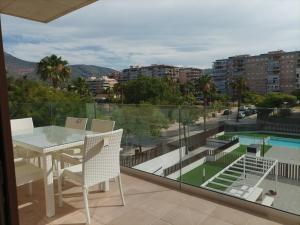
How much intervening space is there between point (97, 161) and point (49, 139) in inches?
29.7

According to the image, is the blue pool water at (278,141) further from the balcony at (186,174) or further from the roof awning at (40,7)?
the roof awning at (40,7)

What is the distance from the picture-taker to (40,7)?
3.25 meters

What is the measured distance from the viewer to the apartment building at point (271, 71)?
50.7 metres

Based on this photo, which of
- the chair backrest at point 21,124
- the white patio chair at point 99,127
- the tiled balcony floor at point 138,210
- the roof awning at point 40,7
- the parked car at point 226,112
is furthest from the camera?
the chair backrest at point 21,124

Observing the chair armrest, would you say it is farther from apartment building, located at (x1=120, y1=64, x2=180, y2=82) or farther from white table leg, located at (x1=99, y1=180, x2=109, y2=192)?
apartment building, located at (x1=120, y1=64, x2=180, y2=82)

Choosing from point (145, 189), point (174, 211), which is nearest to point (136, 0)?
point (145, 189)

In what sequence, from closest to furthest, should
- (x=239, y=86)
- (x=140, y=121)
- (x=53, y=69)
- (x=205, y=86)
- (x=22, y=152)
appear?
(x=22, y=152) → (x=140, y=121) → (x=53, y=69) → (x=205, y=86) → (x=239, y=86)

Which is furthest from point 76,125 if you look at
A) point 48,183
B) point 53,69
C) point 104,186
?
point 53,69

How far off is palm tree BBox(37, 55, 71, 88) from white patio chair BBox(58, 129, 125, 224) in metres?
20.3

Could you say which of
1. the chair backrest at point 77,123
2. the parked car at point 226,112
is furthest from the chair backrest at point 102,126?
the parked car at point 226,112

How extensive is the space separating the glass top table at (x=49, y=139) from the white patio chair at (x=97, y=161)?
0.29 m

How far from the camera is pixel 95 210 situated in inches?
107

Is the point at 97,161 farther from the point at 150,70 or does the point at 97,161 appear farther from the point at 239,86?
the point at 150,70

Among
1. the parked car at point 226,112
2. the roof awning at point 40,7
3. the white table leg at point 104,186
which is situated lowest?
the white table leg at point 104,186
